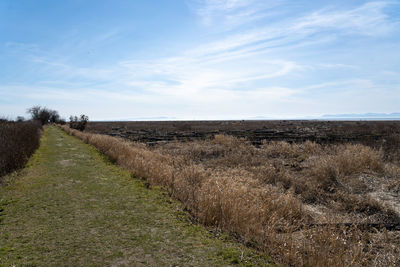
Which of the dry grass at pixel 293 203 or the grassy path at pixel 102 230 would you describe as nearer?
the grassy path at pixel 102 230

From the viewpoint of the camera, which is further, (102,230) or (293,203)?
(293,203)

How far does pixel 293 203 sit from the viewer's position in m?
7.82

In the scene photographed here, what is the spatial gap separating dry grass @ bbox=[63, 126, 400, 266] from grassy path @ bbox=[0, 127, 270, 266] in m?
0.61

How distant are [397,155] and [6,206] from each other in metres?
20.0

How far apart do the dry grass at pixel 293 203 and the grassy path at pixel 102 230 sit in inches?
24.1

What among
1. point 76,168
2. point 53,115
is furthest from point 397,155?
point 53,115

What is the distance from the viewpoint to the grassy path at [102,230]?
182 inches

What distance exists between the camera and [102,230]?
5.82 m

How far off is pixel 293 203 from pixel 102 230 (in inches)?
222

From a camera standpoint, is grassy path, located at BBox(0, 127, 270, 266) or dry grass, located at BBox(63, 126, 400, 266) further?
dry grass, located at BBox(63, 126, 400, 266)

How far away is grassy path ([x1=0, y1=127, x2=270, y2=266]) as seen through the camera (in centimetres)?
461

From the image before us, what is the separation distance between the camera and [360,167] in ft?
42.4

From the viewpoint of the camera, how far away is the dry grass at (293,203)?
4801 millimetres

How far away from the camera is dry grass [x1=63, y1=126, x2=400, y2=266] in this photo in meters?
4.80
